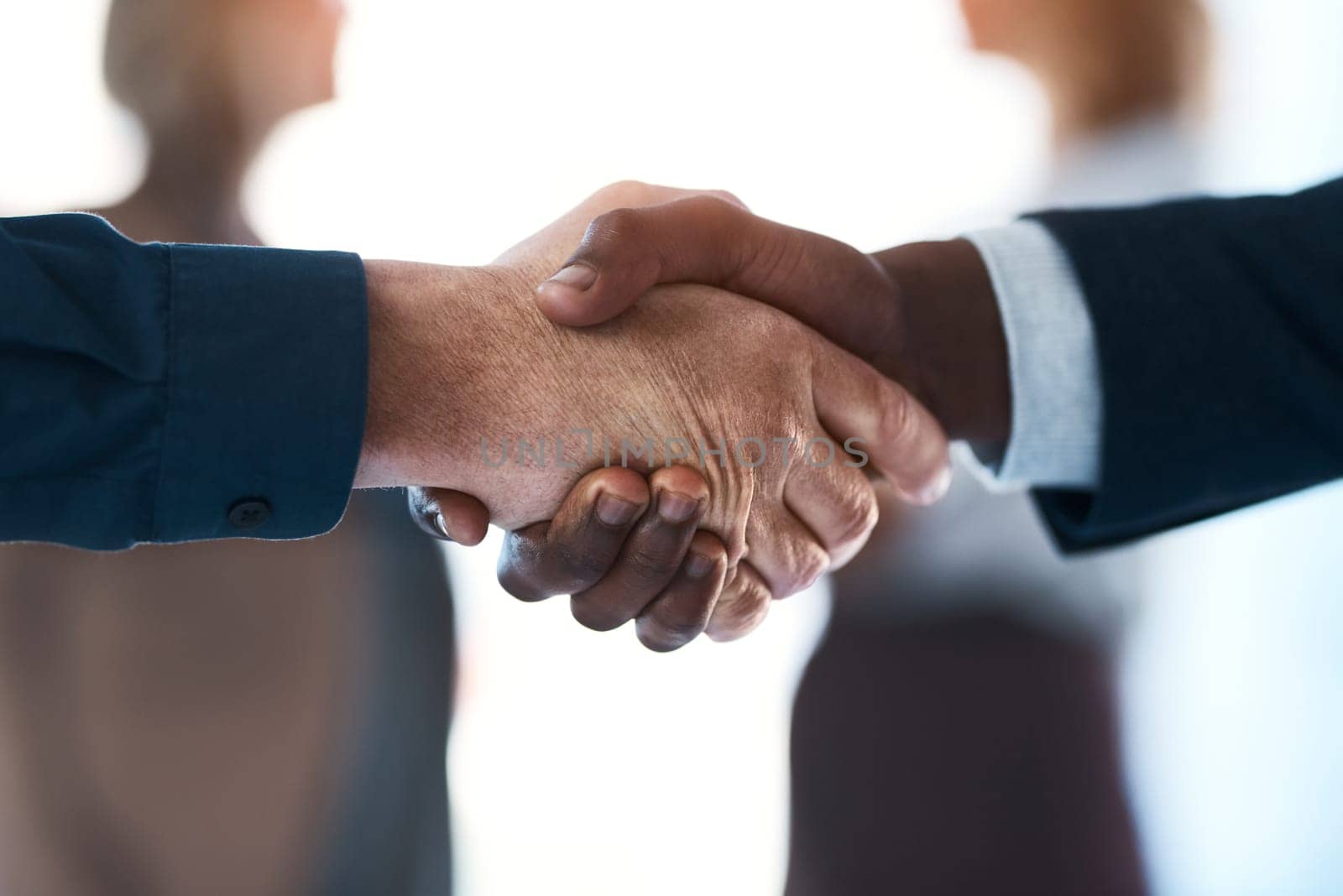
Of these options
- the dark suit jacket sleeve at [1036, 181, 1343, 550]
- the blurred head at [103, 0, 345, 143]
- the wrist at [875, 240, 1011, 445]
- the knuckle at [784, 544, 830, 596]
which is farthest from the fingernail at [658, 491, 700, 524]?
the blurred head at [103, 0, 345, 143]

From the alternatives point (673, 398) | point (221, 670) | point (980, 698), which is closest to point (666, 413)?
point (673, 398)

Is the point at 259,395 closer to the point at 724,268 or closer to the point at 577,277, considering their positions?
the point at 577,277

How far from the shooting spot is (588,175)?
1574 millimetres

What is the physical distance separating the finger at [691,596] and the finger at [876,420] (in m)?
0.21

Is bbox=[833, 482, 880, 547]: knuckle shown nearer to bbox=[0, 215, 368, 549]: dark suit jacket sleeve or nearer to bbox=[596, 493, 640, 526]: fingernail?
bbox=[596, 493, 640, 526]: fingernail

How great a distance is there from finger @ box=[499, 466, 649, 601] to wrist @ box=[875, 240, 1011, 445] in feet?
1.40

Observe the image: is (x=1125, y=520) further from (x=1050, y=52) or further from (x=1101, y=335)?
(x=1050, y=52)

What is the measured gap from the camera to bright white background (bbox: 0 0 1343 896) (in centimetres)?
153

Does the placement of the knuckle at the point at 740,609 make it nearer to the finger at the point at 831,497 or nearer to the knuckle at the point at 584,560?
the finger at the point at 831,497

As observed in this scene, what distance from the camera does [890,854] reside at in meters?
1.70

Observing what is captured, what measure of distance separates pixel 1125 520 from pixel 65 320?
1.10m

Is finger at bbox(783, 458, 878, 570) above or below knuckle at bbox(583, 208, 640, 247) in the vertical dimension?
below

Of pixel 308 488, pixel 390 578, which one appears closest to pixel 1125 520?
pixel 308 488

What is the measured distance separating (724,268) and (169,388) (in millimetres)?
565
